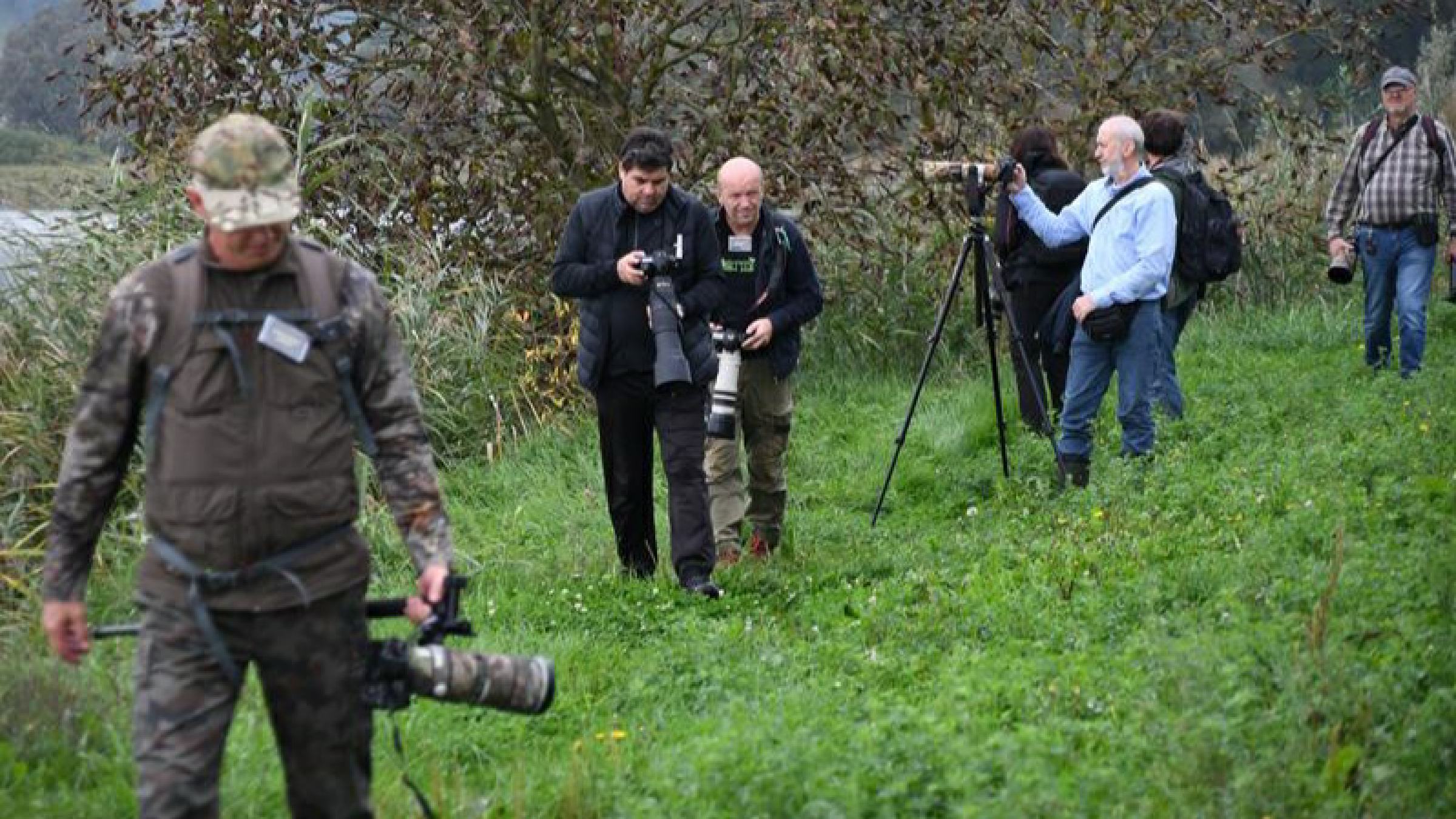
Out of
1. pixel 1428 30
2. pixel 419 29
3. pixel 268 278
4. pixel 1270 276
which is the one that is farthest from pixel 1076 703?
pixel 1428 30

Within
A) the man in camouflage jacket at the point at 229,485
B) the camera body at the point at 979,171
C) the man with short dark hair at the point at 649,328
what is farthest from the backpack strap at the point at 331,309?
the camera body at the point at 979,171

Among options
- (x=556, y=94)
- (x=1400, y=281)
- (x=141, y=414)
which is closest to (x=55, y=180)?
(x=556, y=94)

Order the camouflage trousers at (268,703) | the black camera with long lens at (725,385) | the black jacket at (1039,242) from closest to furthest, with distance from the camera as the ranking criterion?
the camouflage trousers at (268,703), the black camera with long lens at (725,385), the black jacket at (1039,242)

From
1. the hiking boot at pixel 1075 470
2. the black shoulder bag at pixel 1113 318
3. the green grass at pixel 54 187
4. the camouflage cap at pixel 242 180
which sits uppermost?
the camouflage cap at pixel 242 180

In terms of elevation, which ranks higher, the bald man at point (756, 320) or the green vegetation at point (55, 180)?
the green vegetation at point (55, 180)

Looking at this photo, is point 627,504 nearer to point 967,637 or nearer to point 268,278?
point 967,637

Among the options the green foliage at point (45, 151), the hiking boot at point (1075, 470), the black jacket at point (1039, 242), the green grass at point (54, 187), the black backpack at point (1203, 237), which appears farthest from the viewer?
the green foliage at point (45, 151)

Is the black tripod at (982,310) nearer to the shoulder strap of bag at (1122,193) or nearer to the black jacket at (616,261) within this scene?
the shoulder strap of bag at (1122,193)

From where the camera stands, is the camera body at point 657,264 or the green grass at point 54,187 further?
the green grass at point 54,187

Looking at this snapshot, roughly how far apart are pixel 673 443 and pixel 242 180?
12.7ft

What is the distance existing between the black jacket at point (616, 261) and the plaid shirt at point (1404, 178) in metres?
5.23

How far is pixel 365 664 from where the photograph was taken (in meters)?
4.44

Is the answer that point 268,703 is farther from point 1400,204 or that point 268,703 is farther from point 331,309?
point 1400,204

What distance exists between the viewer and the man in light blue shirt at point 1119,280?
9023 mm
